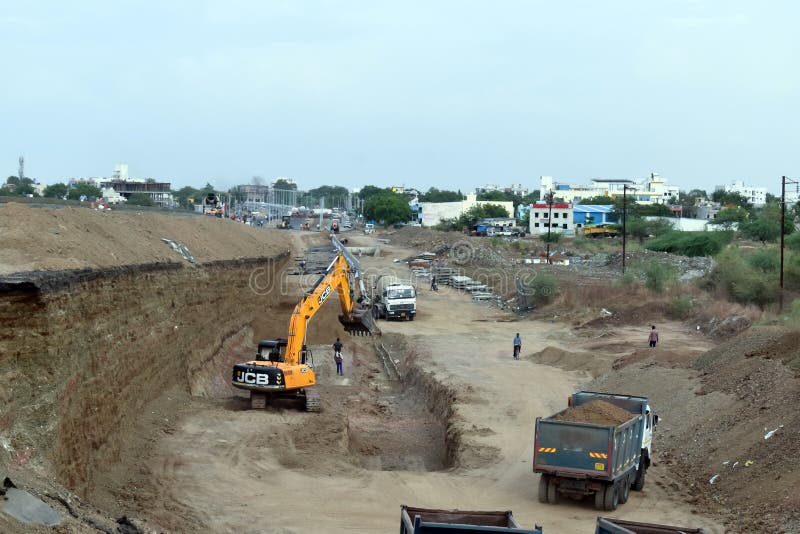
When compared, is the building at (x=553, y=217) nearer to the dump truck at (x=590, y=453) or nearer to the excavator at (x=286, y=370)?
the excavator at (x=286, y=370)

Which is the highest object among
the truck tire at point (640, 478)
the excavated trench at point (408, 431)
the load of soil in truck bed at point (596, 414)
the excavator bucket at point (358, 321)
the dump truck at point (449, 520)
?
the dump truck at point (449, 520)

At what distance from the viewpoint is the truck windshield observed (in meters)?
53.6

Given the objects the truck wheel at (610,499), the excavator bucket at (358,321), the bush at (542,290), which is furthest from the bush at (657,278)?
the truck wheel at (610,499)

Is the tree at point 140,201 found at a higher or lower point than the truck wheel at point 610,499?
higher

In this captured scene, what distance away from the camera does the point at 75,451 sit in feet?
52.1

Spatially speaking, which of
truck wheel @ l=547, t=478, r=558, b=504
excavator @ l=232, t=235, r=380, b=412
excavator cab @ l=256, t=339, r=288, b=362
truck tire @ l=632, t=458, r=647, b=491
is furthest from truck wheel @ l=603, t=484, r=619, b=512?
excavator cab @ l=256, t=339, r=288, b=362

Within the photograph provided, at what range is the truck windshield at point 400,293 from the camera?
53594mm

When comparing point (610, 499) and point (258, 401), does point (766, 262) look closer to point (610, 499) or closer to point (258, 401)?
point (258, 401)

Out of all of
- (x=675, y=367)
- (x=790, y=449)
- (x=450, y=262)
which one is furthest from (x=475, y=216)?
(x=790, y=449)

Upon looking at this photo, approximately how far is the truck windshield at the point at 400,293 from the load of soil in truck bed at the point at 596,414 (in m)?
34.5

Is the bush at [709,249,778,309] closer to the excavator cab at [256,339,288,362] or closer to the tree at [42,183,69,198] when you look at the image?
the excavator cab at [256,339,288,362]

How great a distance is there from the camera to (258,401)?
2642 centimetres

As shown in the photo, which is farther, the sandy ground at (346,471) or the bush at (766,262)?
the bush at (766,262)

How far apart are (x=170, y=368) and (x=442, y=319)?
30.3m
